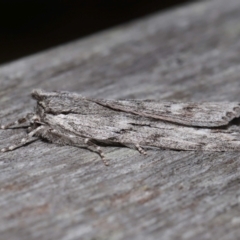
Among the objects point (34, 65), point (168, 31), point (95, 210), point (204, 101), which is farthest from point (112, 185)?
point (168, 31)

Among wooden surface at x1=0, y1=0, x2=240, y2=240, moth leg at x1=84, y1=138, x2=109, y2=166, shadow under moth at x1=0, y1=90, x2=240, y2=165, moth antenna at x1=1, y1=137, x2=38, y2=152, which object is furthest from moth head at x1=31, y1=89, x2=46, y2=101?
moth leg at x1=84, y1=138, x2=109, y2=166

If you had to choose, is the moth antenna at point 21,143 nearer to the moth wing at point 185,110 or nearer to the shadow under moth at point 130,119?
the shadow under moth at point 130,119

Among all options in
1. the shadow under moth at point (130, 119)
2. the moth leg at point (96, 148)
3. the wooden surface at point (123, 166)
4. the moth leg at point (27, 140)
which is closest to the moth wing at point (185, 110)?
the shadow under moth at point (130, 119)

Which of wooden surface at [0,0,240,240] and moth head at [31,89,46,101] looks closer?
wooden surface at [0,0,240,240]

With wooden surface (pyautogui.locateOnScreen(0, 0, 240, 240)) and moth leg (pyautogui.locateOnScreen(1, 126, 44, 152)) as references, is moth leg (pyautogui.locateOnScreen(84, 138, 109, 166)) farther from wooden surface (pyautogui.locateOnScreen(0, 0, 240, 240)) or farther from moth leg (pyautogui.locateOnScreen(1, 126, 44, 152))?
moth leg (pyautogui.locateOnScreen(1, 126, 44, 152))

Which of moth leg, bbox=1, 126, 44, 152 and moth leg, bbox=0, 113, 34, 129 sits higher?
moth leg, bbox=0, 113, 34, 129

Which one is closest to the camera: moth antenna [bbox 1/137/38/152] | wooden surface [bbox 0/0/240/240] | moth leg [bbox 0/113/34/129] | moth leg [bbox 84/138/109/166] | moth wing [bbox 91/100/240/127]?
wooden surface [bbox 0/0/240/240]
